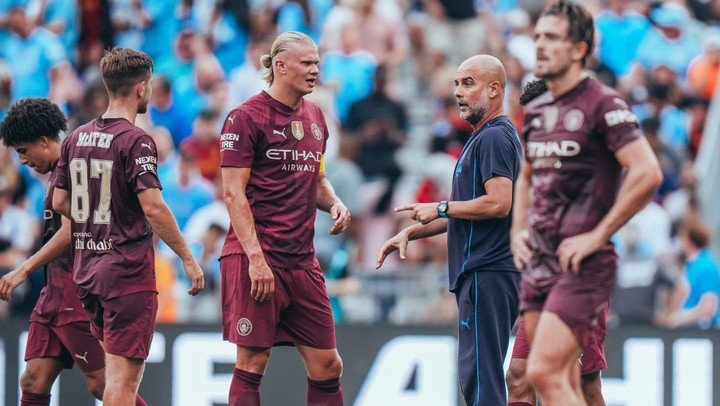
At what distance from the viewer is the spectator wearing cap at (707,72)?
15.5m

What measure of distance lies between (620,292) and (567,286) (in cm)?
666

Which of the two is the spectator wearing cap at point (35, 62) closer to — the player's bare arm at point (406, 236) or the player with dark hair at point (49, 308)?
the player with dark hair at point (49, 308)

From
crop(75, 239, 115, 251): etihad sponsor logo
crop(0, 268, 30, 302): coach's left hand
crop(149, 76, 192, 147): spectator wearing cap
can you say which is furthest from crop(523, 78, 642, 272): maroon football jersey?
crop(149, 76, 192, 147): spectator wearing cap

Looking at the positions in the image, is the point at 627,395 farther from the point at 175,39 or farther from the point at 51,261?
the point at 175,39

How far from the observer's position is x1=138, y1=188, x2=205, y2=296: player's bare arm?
23.5 ft

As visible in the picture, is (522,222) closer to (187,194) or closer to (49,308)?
(49,308)

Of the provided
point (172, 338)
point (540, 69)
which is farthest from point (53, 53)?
point (540, 69)

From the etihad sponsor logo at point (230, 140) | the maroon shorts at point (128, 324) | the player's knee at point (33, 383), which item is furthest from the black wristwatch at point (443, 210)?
the player's knee at point (33, 383)

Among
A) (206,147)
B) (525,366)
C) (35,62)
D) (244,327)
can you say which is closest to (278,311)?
(244,327)

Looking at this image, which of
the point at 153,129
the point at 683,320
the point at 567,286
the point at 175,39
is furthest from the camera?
the point at 175,39

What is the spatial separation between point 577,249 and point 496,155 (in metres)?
1.44

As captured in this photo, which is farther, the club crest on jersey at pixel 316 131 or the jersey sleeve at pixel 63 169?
the club crest on jersey at pixel 316 131

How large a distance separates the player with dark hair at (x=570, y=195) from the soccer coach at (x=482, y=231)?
3.08 feet

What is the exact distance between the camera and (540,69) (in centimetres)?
622
